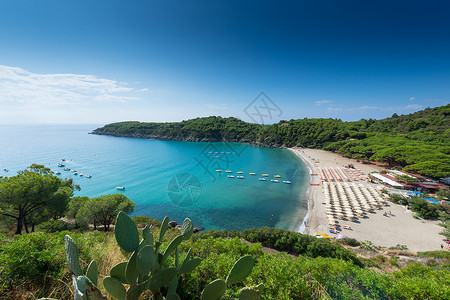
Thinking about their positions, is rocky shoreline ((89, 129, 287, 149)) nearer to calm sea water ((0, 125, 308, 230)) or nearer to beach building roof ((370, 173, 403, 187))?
calm sea water ((0, 125, 308, 230))

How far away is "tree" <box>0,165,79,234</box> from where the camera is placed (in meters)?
8.18

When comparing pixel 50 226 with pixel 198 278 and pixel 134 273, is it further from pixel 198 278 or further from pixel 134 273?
pixel 134 273

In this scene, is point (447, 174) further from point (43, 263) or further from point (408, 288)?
point (43, 263)

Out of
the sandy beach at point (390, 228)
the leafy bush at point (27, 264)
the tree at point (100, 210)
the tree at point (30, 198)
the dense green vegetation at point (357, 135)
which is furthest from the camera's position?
the dense green vegetation at point (357, 135)

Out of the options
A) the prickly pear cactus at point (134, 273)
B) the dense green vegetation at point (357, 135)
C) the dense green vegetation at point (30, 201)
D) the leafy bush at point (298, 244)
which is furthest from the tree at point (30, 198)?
the dense green vegetation at point (357, 135)

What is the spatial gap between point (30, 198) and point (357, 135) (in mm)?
68623

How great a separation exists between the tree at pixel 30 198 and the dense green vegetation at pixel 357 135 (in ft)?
138

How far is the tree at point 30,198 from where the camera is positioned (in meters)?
8.18

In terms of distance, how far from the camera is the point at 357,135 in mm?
51750

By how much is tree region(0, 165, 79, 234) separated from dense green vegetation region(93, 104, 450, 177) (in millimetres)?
42158

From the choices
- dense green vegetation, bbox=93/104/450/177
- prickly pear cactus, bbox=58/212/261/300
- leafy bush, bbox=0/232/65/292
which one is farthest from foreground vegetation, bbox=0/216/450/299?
dense green vegetation, bbox=93/104/450/177

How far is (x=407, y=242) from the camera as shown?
41.4 ft

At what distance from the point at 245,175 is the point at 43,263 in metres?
32.2

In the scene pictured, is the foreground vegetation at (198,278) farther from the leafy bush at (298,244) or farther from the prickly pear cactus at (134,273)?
the leafy bush at (298,244)
